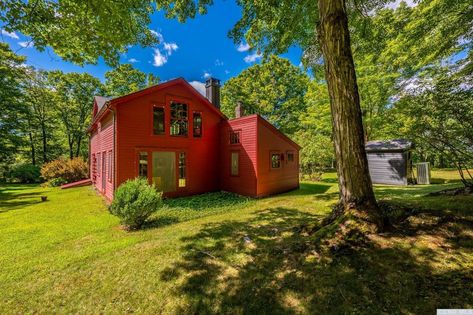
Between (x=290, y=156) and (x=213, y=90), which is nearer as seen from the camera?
(x=290, y=156)

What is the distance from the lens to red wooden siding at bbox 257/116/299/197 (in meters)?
10.7

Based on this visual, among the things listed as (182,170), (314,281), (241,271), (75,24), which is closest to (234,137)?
(182,170)

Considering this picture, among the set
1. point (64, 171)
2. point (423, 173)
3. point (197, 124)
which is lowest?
point (423, 173)

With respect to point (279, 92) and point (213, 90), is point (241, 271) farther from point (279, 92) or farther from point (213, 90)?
point (279, 92)

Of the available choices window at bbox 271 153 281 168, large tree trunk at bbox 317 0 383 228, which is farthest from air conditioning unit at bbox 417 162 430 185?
large tree trunk at bbox 317 0 383 228

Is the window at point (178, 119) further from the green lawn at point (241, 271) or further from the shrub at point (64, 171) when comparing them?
the shrub at point (64, 171)

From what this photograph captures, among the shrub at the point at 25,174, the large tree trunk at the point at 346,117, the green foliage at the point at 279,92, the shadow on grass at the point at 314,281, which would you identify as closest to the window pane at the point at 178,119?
the shadow on grass at the point at 314,281

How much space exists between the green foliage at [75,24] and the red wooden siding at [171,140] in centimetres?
359

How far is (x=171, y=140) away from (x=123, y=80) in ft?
62.6

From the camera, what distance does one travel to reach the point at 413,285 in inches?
93.8

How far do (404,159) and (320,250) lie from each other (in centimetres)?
1372

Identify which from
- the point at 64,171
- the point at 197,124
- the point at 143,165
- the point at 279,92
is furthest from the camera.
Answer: the point at 279,92

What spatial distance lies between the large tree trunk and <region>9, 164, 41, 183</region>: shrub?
26.3 metres

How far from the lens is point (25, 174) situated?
63.4 feet
